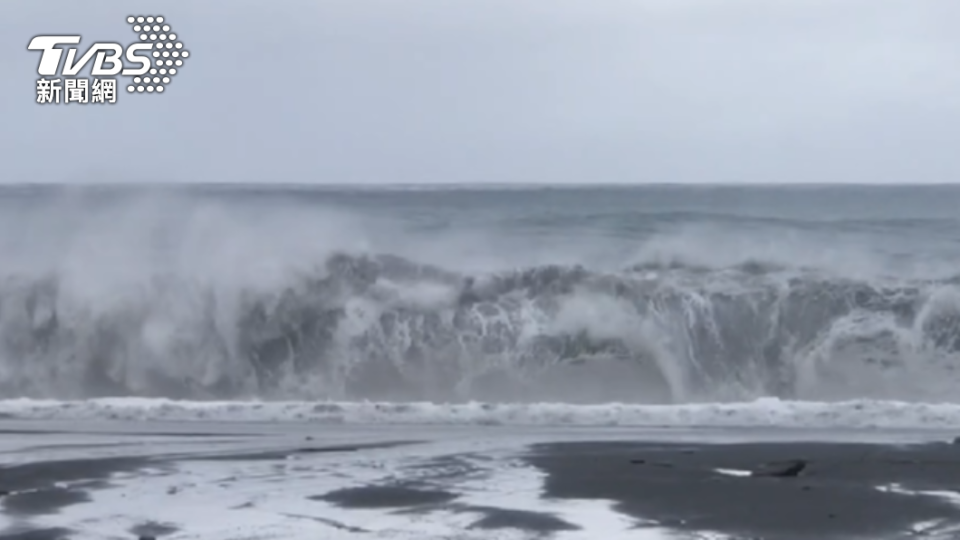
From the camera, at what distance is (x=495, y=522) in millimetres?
7629

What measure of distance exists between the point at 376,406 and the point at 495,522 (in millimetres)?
5203

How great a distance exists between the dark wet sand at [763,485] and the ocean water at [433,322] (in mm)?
2078

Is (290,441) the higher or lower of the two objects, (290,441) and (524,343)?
the lower

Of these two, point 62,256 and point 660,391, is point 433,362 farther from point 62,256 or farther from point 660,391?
point 62,256

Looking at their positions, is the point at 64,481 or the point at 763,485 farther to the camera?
the point at 64,481

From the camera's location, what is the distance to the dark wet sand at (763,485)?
7.65 metres

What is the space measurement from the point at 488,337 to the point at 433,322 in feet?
2.49

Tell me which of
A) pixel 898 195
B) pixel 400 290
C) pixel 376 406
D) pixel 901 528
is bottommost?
pixel 901 528

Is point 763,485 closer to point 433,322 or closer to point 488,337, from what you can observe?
point 488,337

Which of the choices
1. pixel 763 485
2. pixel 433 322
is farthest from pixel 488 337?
pixel 763 485

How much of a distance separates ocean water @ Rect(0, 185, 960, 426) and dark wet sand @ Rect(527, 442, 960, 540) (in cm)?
208

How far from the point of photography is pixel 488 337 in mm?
15969

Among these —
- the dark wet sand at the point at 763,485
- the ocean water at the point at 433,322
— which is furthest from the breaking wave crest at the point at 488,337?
the dark wet sand at the point at 763,485

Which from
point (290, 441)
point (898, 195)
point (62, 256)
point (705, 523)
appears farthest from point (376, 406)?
point (898, 195)
